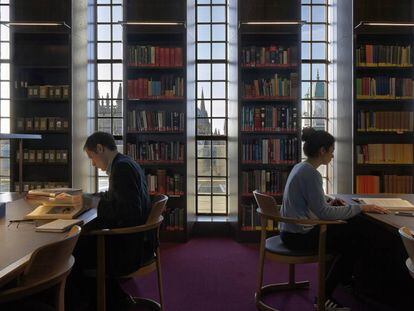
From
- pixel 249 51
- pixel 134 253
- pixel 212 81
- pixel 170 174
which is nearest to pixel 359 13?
pixel 249 51

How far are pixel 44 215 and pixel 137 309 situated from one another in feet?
3.50

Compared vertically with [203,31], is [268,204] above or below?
below

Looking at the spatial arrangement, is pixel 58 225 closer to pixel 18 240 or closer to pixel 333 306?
pixel 18 240

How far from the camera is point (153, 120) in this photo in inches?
178

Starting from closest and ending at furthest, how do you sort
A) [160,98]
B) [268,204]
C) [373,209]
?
[373,209] → [268,204] → [160,98]

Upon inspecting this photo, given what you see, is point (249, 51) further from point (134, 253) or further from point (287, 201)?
point (134, 253)

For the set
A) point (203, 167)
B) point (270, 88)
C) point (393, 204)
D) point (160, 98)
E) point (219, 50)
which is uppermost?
point (219, 50)

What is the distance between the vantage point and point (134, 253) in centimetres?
221

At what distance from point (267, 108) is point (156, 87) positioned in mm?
1282

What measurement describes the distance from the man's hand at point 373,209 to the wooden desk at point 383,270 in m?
0.24

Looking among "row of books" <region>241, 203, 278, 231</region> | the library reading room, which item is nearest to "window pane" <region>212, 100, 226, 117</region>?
the library reading room

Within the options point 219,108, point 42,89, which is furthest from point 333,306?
point 42,89

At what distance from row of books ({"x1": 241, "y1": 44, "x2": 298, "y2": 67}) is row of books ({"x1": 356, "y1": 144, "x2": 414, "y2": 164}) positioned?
126 centimetres

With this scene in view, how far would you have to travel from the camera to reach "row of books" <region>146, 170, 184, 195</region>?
4504 mm
